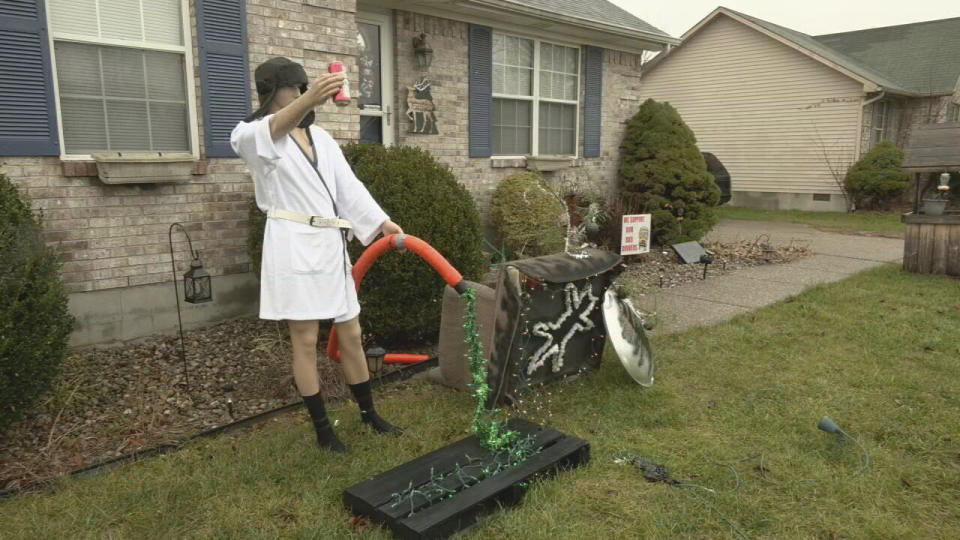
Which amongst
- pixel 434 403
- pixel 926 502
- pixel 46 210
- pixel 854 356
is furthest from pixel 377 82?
pixel 926 502

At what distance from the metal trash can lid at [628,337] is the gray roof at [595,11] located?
4.93m

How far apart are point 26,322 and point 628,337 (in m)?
3.17

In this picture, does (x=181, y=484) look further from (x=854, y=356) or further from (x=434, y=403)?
(x=854, y=356)

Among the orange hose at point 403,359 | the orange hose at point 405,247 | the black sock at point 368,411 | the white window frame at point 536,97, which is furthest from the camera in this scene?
the white window frame at point 536,97

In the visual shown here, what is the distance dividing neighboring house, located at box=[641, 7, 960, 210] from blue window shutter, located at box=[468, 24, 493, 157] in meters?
11.5

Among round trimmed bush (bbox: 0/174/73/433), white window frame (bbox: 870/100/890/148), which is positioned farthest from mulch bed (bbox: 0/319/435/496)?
white window frame (bbox: 870/100/890/148)

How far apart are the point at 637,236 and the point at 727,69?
12.4 m

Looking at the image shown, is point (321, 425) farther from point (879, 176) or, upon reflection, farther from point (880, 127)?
point (880, 127)

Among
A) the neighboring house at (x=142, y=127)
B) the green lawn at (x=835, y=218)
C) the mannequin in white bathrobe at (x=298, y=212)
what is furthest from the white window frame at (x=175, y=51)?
the green lawn at (x=835, y=218)

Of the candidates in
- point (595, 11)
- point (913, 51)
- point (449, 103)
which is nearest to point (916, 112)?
point (913, 51)

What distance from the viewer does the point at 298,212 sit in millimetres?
2988

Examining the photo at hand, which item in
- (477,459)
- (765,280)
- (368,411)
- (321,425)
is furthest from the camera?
(765,280)

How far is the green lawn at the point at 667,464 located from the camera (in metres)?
2.64

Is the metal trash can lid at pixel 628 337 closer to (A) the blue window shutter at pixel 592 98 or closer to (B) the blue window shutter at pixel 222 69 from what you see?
(B) the blue window shutter at pixel 222 69
